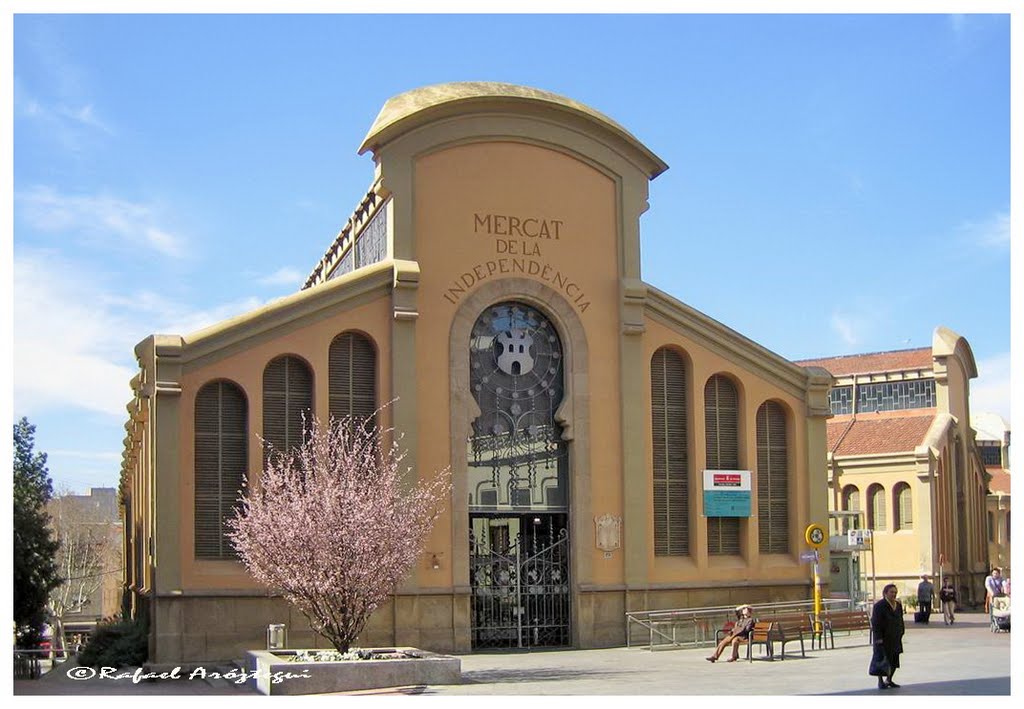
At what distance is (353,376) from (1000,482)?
5189 cm

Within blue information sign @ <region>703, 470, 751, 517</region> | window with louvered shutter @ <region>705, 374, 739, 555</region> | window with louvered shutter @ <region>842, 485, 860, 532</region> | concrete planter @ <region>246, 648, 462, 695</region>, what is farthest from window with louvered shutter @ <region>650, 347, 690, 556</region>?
window with louvered shutter @ <region>842, 485, 860, 532</region>

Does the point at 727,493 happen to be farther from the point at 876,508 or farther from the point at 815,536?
the point at 876,508

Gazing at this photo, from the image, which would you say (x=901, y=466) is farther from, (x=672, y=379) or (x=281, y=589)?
→ (x=281, y=589)

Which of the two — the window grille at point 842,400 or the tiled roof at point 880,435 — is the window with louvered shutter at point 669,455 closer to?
the tiled roof at point 880,435

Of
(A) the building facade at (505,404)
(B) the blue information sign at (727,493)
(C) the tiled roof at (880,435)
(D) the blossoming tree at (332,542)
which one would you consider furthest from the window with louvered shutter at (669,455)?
(C) the tiled roof at (880,435)

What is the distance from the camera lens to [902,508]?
52.7 metres

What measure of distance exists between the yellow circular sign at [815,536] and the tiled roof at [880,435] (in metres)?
22.3

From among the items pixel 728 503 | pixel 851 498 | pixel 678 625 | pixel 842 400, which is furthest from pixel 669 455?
pixel 842 400

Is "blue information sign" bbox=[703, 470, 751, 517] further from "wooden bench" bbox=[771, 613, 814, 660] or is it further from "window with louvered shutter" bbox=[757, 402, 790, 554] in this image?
"wooden bench" bbox=[771, 613, 814, 660]

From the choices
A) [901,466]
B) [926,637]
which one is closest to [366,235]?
[926,637]

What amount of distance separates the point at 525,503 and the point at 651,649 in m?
4.01

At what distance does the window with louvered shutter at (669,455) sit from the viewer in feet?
104

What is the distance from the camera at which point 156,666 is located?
26.5 metres

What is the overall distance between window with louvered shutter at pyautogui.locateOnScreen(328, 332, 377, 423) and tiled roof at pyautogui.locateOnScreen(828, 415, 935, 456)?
95.8 feet
